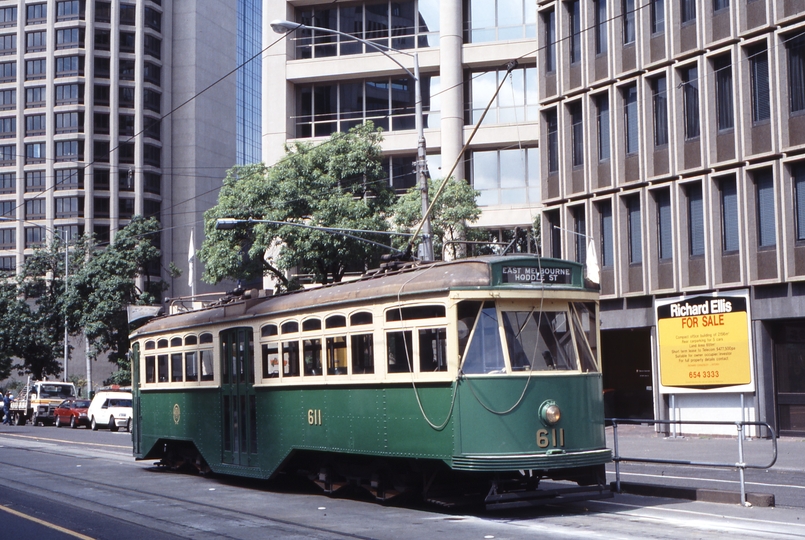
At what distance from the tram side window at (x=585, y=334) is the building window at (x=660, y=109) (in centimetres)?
1777

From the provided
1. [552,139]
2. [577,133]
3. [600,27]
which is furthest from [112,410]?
[600,27]

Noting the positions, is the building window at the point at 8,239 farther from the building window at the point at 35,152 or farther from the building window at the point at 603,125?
the building window at the point at 603,125

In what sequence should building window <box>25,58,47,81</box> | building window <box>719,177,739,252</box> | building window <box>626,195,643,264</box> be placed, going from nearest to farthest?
building window <box>719,177,739,252</box> < building window <box>626,195,643,264</box> < building window <box>25,58,47,81</box>

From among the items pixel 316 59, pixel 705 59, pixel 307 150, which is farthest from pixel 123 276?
pixel 705 59

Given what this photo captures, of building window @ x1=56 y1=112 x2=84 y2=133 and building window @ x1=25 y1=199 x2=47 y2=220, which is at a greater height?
building window @ x1=56 y1=112 x2=84 y2=133

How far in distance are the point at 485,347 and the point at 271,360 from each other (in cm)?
448

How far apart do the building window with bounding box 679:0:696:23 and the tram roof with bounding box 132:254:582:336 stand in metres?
17.4

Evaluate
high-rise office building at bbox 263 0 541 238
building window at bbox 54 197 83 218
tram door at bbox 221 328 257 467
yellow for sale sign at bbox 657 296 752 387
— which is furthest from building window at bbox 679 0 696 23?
building window at bbox 54 197 83 218

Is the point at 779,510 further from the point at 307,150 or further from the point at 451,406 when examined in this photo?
the point at 307,150

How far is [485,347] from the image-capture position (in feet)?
39.2

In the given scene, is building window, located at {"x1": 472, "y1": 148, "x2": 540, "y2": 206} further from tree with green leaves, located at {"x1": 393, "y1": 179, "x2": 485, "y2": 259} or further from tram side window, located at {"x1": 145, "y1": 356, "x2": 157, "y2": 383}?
tram side window, located at {"x1": 145, "y1": 356, "x2": 157, "y2": 383}

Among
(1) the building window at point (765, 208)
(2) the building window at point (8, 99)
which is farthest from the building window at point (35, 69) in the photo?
(1) the building window at point (765, 208)

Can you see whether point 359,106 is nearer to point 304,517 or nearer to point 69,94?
point 304,517

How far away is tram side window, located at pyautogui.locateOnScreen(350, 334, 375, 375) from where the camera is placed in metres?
13.1
